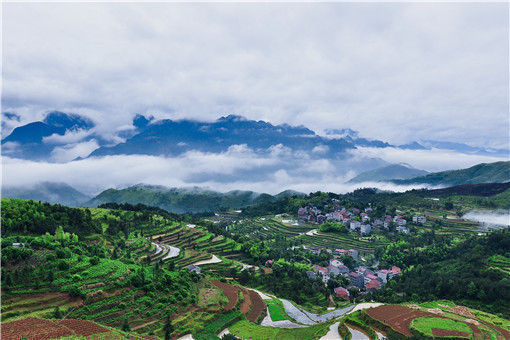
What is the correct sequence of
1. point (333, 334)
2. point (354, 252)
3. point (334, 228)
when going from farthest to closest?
point (334, 228) < point (354, 252) < point (333, 334)

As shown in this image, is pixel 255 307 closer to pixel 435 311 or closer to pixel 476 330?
pixel 435 311

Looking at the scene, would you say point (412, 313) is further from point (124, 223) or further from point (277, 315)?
point (124, 223)

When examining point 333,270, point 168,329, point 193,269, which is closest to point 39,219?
point 193,269

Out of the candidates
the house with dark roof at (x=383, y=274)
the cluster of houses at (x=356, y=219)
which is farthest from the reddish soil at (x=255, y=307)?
the cluster of houses at (x=356, y=219)

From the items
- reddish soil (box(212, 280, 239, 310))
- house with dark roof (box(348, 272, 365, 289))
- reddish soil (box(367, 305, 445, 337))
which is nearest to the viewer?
reddish soil (box(367, 305, 445, 337))

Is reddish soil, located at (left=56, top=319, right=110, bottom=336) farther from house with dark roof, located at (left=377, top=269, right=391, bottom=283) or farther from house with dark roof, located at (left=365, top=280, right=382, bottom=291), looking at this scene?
house with dark roof, located at (left=377, top=269, right=391, bottom=283)

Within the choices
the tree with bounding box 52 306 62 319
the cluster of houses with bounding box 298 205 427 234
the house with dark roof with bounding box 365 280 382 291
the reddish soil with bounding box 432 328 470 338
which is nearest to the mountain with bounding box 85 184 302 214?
the cluster of houses with bounding box 298 205 427 234
